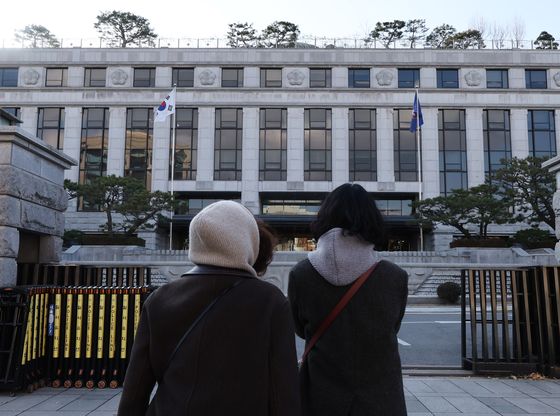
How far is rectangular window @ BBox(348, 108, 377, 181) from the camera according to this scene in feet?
146

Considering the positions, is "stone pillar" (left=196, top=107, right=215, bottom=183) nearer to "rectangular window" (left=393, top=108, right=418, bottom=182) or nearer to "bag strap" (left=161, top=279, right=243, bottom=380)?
"rectangular window" (left=393, top=108, right=418, bottom=182)

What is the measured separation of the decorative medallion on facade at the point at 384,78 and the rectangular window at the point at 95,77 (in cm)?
2539

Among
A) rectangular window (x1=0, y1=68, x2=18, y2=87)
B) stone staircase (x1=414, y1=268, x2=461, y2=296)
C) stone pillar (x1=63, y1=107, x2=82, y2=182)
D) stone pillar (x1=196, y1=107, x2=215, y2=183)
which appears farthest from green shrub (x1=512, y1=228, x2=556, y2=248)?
rectangular window (x1=0, y1=68, x2=18, y2=87)

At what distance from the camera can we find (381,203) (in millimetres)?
44969

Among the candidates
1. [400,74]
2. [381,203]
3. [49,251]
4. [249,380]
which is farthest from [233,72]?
A: [249,380]

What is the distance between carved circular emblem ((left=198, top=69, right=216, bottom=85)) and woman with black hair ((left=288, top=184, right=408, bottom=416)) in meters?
44.5

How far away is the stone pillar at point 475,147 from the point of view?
43.3 meters

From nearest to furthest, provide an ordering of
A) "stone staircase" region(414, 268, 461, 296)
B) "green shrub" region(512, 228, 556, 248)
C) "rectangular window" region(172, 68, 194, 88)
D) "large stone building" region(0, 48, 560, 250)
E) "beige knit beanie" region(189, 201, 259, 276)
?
"beige knit beanie" region(189, 201, 259, 276) < "stone staircase" region(414, 268, 461, 296) < "green shrub" region(512, 228, 556, 248) < "large stone building" region(0, 48, 560, 250) < "rectangular window" region(172, 68, 194, 88)

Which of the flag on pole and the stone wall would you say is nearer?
the stone wall

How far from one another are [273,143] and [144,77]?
44.3 feet

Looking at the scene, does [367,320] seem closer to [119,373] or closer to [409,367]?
[119,373]

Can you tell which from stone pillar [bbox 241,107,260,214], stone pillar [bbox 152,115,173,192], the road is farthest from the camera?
stone pillar [bbox 241,107,260,214]

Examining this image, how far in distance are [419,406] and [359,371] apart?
3947mm

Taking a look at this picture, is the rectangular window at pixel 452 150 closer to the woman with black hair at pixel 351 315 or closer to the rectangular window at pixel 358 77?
the rectangular window at pixel 358 77
